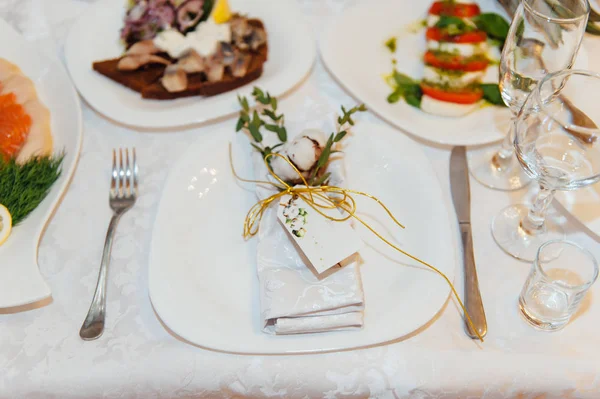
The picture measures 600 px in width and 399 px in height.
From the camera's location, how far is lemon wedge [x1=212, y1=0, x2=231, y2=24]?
1.60 m

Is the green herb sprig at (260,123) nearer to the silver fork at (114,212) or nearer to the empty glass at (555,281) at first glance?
the silver fork at (114,212)

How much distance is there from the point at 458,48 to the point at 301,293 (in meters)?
0.88

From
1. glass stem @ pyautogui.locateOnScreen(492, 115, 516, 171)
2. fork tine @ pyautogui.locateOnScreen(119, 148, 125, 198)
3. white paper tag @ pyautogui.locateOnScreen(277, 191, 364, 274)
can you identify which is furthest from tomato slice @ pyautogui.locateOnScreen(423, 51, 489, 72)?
fork tine @ pyautogui.locateOnScreen(119, 148, 125, 198)

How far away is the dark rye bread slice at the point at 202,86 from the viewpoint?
1.46 m

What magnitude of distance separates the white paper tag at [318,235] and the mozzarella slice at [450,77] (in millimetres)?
583

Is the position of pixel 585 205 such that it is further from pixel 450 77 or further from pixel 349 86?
pixel 349 86

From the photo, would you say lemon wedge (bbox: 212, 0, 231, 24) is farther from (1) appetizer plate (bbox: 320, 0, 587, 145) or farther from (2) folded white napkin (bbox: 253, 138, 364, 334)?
(2) folded white napkin (bbox: 253, 138, 364, 334)

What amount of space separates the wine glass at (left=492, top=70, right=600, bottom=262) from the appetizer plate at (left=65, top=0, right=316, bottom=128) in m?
0.63

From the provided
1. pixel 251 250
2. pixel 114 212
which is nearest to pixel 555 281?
pixel 251 250

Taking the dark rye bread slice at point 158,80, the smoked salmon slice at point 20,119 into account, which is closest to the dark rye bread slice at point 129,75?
the dark rye bread slice at point 158,80

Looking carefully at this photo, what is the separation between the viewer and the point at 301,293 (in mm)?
1018

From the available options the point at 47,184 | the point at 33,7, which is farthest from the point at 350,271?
the point at 33,7

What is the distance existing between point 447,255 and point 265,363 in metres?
0.41

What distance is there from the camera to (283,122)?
4.18ft
